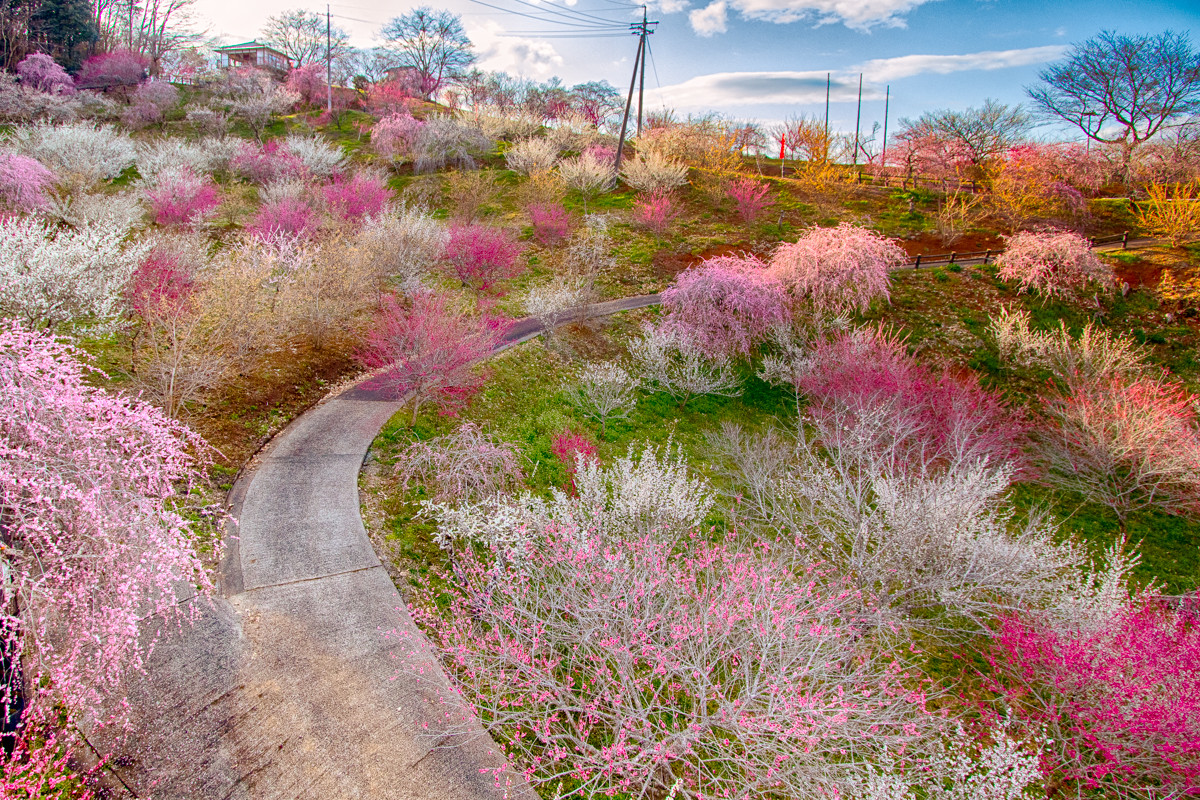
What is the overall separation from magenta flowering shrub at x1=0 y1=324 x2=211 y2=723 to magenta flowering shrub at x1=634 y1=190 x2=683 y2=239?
25.6 meters

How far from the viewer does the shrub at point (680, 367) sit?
55.1 ft

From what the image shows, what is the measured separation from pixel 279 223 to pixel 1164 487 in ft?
93.4

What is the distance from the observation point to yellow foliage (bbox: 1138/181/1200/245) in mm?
22891

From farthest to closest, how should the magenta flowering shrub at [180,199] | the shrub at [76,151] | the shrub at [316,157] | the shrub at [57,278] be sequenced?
the shrub at [316,157] < the shrub at [76,151] < the magenta flowering shrub at [180,199] < the shrub at [57,278]

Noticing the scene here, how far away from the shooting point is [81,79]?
36906 millimetres

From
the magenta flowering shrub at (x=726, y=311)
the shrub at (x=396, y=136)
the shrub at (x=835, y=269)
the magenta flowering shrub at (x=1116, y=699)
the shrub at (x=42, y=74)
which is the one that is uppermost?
the shrub at (x=42, y=74)

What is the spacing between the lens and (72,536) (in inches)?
199

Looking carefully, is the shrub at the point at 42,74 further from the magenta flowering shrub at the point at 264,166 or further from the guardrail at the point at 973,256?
the guardrail at the point at 973,256

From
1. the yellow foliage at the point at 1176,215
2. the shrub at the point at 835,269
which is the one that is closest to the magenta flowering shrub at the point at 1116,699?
the shrub at the point at 835,269

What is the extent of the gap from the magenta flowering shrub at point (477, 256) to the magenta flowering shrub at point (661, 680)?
14.9 metres

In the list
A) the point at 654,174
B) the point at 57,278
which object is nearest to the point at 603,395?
the point at 57,278

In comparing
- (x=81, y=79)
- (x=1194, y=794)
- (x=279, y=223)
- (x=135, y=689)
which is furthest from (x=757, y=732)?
(x=81, y=79)

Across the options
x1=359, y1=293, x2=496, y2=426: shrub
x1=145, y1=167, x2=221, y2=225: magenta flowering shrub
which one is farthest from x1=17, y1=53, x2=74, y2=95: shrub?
x1=359, y1=293, x2=496, y2=426: shrub

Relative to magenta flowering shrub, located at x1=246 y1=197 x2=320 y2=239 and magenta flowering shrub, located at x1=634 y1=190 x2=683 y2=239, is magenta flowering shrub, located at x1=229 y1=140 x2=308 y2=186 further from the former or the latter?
magenta flowering shrub, located at x1=634 y1=190 x2=683 y2=239
